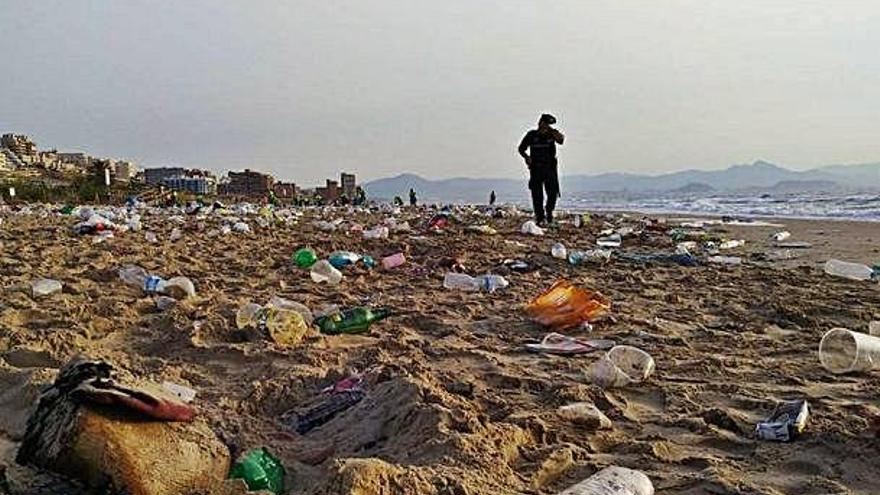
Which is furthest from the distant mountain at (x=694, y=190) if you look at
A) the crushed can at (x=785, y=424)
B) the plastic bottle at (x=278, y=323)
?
the crushed can at (x=785, y=424)

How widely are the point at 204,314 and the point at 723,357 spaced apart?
2634 millimetres

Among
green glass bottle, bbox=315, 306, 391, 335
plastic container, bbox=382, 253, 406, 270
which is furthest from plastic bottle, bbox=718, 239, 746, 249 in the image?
green glass bottle, bbox=315, 306, 391, 335

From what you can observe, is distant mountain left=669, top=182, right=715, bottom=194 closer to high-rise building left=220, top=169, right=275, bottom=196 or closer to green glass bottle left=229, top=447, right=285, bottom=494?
high-rise building left=220, top=169, right=275, bottom=196

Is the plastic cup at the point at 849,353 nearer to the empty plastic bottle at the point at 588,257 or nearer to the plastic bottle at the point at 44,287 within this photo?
the empty plastic bottle at the point at 588,257

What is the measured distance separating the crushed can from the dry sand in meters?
0.04

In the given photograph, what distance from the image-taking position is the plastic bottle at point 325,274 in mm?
5406

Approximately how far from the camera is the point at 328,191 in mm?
40656

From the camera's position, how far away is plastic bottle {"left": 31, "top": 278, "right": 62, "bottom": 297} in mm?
4324

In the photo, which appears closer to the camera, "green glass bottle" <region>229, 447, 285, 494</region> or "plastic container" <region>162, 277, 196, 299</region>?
"green glass bottle" <region>229, 447, 285, 494</region>

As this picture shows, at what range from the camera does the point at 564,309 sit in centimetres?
406

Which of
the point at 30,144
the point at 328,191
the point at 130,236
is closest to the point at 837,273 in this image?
the point at 130,236

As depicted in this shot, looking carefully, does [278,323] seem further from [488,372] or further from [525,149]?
[525,149]

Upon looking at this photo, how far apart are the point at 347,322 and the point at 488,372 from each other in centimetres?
103

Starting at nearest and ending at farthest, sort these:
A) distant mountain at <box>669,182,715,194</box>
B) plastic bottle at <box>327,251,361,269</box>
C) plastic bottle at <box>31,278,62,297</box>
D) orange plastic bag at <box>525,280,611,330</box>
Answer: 1. orange plastic bag at <box>525,280,611,330</box>
2. plastic bottle at <box>31,278,62,297</box>
3. plastic bottle at <box>327,251,361,269</box>
4. distant mountain at <box>669,182,715,194</box>
